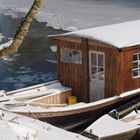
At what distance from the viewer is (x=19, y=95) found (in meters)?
14.6

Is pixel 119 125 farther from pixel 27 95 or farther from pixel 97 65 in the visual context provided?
pixel 27 95

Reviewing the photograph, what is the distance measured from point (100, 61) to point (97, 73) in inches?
17.0

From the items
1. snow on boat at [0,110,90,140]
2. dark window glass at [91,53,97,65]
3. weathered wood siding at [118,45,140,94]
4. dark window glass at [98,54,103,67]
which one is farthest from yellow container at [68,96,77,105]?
snow on boat at [0,110,90,140]

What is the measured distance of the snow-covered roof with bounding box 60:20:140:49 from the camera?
14.0 metres

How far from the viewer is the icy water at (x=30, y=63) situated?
20906mm

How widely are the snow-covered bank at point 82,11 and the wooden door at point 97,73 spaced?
17595 mm

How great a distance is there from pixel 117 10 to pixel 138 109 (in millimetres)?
25030

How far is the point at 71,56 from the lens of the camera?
15.3 m

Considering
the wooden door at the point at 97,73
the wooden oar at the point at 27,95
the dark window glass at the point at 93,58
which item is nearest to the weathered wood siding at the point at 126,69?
the wooden door at the point at 97,73

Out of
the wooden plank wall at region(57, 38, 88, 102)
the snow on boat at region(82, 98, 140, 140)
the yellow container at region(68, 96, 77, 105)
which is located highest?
the wooden plank wall at region(57, 38, 88, 102)

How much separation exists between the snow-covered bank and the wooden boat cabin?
16.9 meters

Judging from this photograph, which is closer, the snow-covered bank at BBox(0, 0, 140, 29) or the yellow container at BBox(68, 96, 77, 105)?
the yellow container at BBox(68, 96, 77, 105)

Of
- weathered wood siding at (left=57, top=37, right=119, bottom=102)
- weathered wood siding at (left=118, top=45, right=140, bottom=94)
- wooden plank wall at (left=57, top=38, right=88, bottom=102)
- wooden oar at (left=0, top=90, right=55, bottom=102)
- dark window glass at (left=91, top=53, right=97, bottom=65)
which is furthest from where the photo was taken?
wooden plank wall at (left=57, top=38, right=88, bottom=102)

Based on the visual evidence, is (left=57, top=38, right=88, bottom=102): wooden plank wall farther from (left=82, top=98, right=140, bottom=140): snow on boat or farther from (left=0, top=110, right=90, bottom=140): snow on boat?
(left=0, top=110, right=90, bottom=140): snow on boat
